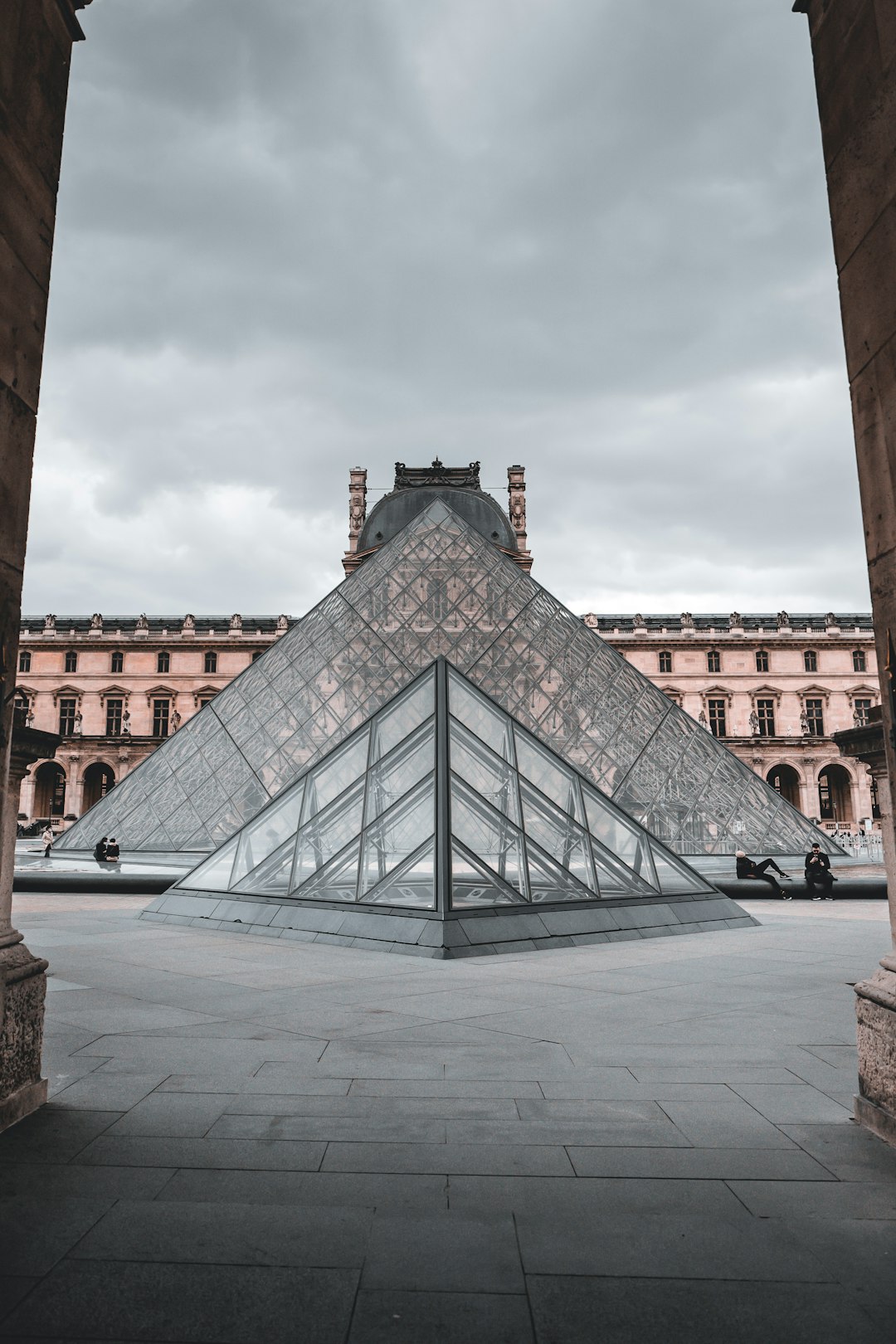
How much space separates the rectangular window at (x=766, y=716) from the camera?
60.8m

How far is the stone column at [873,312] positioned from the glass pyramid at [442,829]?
5668 mm

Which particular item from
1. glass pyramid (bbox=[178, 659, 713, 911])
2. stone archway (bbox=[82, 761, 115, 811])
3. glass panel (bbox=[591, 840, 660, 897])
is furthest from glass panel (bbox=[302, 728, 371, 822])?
stone archway (bbox=[82, 761, 115, 811])

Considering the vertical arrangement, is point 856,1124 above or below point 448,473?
below

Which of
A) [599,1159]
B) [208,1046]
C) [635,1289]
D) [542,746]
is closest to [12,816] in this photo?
[208,1046]

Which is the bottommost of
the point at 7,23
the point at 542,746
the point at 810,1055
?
the point at 810,1055

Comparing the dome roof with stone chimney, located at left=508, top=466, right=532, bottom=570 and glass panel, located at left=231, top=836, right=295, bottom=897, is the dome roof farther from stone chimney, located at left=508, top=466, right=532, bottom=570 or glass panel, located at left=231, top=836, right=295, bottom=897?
glass panel, located at left=231, top=836, right=295, bottom=897

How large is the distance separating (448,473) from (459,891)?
52.6 metres

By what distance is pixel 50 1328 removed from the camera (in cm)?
201

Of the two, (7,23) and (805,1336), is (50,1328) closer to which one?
(805,1336)

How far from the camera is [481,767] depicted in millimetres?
11055

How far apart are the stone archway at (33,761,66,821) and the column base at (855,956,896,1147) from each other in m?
58.0

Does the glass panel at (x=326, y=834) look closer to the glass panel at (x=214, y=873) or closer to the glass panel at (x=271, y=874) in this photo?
the glass panel at (x=271, y=874)

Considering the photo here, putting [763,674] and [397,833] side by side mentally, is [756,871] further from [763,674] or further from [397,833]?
[763,674]

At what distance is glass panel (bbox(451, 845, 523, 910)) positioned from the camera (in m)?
9.20
